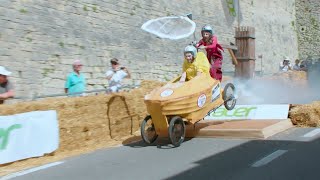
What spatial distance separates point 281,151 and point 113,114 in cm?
398

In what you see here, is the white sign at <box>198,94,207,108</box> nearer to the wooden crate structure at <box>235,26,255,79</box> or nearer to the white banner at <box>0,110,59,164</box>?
the white banner at <box>0,110,59,164</box>

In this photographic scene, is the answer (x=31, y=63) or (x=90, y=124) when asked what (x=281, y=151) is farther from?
(x=31, y=63)

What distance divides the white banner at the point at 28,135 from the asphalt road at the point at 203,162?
63 centimetres

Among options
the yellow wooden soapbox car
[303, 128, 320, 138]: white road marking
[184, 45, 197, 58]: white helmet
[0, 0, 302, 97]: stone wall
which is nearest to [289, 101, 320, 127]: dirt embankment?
[303, 128, 320, 138]: white road marking

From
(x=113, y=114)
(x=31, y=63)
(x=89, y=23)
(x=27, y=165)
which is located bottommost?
(x=27, y=165)

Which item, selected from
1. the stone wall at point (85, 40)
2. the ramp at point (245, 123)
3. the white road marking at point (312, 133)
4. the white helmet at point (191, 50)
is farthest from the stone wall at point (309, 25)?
the white helmet at point (191, 50)

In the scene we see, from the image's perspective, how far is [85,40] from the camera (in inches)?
647

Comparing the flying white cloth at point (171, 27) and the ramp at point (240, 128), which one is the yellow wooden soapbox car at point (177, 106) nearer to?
the ramp at point (240, 128)

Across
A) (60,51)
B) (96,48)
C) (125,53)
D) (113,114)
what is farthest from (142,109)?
(125,53)

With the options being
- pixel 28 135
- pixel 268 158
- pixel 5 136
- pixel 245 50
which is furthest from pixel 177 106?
pixel 245 50

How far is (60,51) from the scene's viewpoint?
594 inches

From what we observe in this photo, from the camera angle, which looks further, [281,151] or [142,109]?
[142,109]

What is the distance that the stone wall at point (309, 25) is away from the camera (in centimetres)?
3994

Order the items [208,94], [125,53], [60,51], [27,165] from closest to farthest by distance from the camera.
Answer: [27,165] < [208,94] < [60,51] < [125,53]
